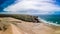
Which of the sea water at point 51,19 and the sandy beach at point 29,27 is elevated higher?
the sea water at point 51,19

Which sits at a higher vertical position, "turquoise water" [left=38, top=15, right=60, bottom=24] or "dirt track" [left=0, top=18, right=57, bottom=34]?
"turquoise water" [left=38, top=15, right=60, bottom=24]

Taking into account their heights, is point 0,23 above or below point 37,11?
below

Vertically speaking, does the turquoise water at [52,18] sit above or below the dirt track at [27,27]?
above

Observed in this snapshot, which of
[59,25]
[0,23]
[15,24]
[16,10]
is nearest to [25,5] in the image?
[16,10]

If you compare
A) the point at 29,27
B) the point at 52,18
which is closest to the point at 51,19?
the point at 52,18

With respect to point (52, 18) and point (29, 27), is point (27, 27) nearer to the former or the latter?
point (29, 27)

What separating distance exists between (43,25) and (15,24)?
35 centimetres

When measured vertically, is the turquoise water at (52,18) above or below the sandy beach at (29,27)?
above

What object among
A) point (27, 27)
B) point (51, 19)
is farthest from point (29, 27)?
point (51, 19)

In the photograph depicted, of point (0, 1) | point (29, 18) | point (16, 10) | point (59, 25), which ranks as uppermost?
point (0, 1)

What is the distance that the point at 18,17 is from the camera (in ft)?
5.41

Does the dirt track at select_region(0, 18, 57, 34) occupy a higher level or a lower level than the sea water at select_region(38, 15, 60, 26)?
lower

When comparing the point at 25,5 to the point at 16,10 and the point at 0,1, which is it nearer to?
the point at 16,10

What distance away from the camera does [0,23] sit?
162 centimetres
